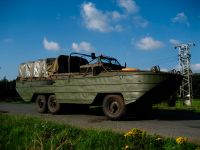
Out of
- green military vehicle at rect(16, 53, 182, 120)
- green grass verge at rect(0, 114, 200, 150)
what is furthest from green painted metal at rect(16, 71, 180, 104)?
green grass verge at rect(0, 114, 200, 150)

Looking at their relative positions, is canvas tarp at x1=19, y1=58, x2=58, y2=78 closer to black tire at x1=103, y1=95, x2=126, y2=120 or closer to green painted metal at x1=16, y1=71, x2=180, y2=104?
green painted metal at x1=16, y1=71, x2=180, y2=104

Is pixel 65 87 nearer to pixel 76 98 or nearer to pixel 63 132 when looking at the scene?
pixel 76 98

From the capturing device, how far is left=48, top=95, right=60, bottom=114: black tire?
13.1 m

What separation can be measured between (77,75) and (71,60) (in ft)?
5.34

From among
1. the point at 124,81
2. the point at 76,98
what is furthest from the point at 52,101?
the point at 124,81

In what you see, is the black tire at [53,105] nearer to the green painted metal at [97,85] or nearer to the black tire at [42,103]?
the green painted metal at [97,85]

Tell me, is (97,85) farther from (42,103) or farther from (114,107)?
(42,103)

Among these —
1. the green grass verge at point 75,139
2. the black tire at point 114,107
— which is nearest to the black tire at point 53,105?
the black tire at point 114,107

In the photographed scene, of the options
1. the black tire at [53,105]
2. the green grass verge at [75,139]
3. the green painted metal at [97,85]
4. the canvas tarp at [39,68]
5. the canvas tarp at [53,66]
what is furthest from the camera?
the canvas tarp at [39,68]

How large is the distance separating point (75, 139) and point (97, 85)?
14.5 feet

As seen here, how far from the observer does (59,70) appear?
44.5ft

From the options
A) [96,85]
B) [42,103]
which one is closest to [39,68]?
[42,103]

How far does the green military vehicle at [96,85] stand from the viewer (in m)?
10.3

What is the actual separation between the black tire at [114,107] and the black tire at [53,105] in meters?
2.62
